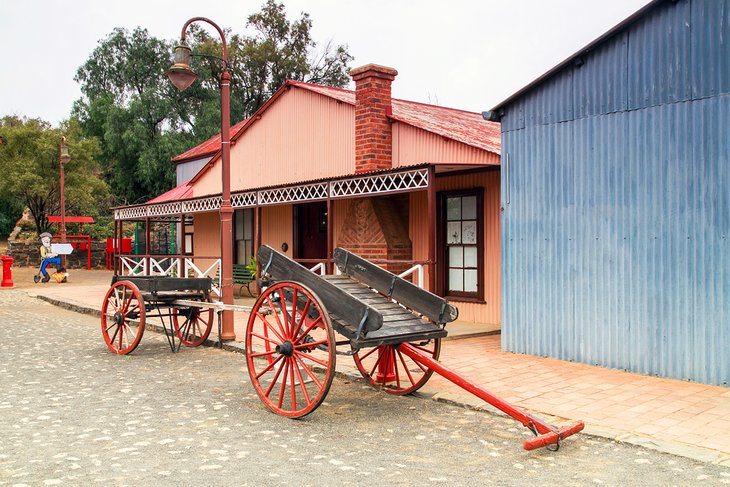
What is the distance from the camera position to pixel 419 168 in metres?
9.63

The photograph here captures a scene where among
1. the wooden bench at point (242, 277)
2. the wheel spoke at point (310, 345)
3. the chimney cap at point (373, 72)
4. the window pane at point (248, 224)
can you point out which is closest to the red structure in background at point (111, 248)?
the window pane at point (248, 224)

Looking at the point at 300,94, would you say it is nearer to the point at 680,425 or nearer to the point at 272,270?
the point at 272,270

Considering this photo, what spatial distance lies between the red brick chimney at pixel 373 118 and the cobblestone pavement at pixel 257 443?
18.8 feet

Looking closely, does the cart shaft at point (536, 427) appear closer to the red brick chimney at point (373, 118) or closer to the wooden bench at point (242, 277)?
the red brick chimney at point (373, 118)

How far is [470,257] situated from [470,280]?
39 centimetres

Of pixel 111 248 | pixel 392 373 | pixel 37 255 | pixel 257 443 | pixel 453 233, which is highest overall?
pixel 453 233

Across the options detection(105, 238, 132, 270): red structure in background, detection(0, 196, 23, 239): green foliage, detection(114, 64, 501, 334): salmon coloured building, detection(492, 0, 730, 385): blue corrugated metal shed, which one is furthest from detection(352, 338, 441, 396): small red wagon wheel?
detection(0, 196, 23, 239): green foliage

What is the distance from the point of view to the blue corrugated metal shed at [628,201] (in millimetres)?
6527

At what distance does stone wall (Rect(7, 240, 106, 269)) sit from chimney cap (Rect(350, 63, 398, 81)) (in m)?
23.2

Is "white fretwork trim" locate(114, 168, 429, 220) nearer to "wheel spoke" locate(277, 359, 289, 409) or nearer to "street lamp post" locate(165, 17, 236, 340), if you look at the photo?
"street lamp post" locate(165, 17, 236, 340)

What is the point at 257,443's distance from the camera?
4.87 metres

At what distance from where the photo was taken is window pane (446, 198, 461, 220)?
11.5 meters

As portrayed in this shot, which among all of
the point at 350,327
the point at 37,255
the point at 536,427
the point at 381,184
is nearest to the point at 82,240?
the point at 37,255

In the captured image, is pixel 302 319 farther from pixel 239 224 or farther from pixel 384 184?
pixel 239 224
